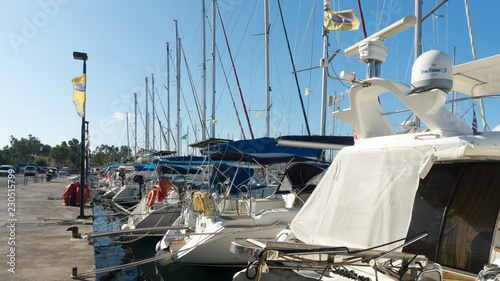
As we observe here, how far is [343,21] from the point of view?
989 centimetres

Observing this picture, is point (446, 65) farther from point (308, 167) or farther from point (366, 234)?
point (308, 167)

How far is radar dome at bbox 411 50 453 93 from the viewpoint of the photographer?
3.99m

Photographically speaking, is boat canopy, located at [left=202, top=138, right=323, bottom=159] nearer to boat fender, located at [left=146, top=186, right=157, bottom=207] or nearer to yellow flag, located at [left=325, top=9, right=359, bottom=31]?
yellow flag, located at [left=325, top=9, right=359, bottom=31]

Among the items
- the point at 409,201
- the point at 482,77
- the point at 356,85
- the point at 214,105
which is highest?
the point at 214,105

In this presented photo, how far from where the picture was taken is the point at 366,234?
3.96 m

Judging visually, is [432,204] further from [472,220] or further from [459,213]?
[472,220]

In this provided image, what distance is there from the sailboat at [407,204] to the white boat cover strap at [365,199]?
0.04 feet

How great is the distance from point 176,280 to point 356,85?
7957 mm

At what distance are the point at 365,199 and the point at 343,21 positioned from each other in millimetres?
7110

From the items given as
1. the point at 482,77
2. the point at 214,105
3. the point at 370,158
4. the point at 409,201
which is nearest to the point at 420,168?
the point at 409,201

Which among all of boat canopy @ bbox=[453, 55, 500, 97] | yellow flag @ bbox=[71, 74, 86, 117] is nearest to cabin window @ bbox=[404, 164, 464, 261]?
boat canopy @ bbox=[453, 55, 500, 97]

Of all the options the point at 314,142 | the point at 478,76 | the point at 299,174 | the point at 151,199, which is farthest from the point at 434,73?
the point at 151,199

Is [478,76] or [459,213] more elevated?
[478,76]

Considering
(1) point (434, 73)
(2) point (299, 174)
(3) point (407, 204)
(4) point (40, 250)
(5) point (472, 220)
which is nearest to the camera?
(3) point (407, 204)
